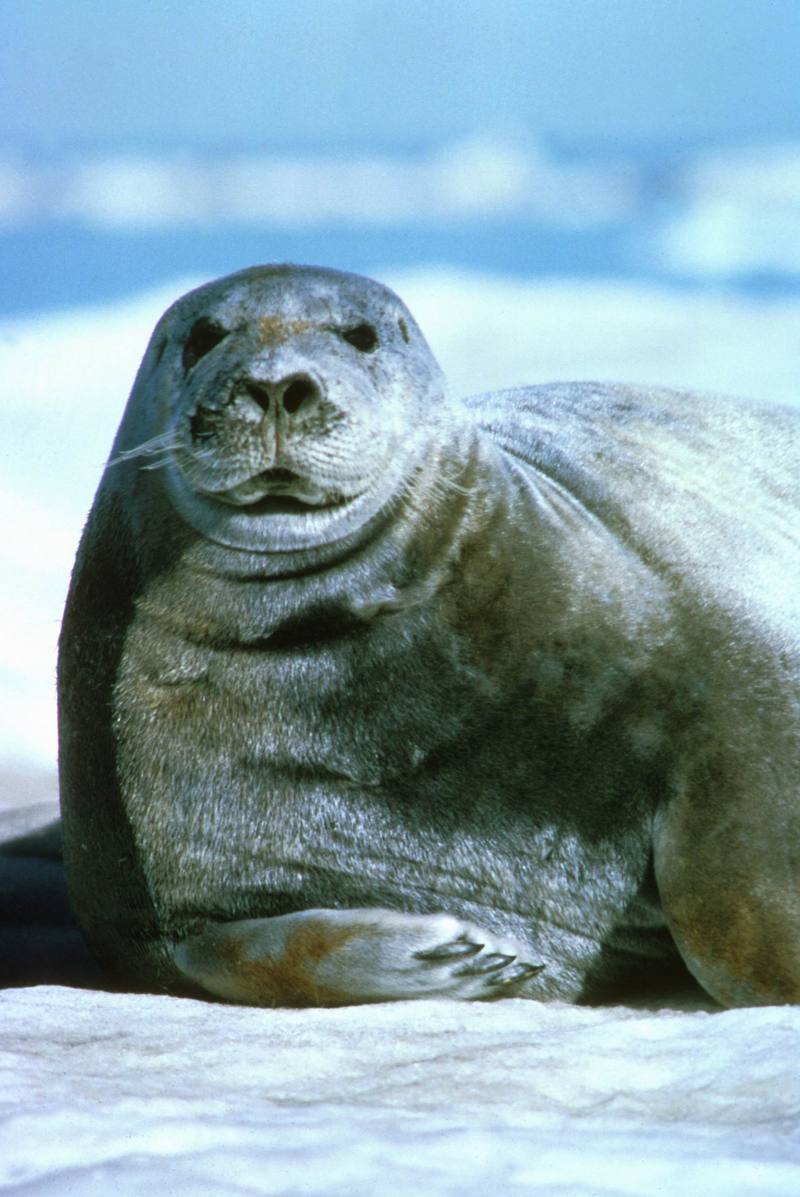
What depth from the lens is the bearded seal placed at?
3516 millimetres

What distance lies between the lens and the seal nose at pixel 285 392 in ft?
11.1

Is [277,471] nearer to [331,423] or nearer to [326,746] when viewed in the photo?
[331,423]

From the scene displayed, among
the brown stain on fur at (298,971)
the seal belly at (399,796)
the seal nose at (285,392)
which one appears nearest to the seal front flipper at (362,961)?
the brown stain on fur at (298,971)

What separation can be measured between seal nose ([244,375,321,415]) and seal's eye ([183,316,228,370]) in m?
0.27

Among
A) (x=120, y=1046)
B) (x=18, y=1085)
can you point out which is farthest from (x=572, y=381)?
(x=18, y=1085)

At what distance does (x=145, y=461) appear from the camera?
3896 mm

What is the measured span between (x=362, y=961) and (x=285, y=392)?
43.2 inches

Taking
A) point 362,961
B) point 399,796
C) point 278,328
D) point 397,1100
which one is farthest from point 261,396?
point 397,1100

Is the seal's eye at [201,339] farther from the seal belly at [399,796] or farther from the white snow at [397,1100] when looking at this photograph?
the white snow at [397,1100]

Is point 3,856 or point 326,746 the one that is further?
point 3,856

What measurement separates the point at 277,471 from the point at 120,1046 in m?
1.12

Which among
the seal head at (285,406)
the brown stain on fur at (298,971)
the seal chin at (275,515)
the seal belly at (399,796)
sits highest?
the seal head at (285,406)

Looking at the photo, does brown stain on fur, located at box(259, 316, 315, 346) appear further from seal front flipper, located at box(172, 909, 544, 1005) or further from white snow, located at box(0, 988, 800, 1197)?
white snow, located at box(0, 988, 800, 1197)

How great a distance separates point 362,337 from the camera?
3.73 m
